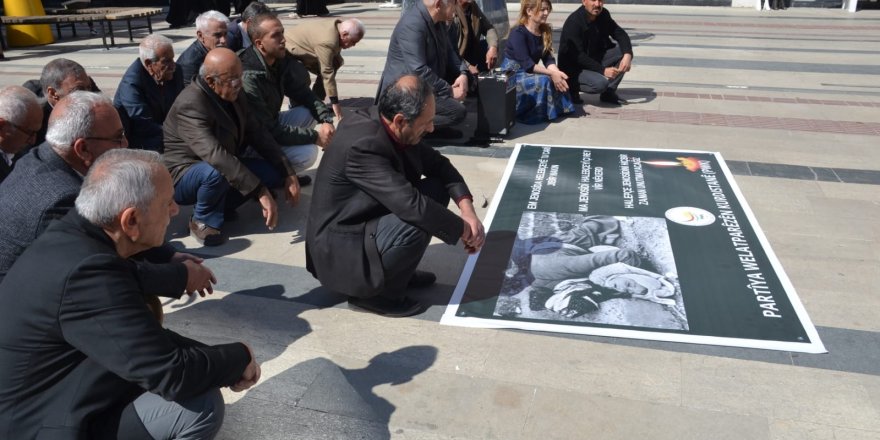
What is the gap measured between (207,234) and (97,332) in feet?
9.23

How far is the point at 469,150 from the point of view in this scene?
6.68m

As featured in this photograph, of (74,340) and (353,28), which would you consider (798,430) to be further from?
(353,28)

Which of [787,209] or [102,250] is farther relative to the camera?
[787,209]

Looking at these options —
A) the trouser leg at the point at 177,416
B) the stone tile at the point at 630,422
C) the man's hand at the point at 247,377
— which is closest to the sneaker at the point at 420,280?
the stone tile at the point at 630,422

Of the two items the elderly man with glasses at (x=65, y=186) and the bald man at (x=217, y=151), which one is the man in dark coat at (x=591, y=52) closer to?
the bald man at (x=217, y=151)

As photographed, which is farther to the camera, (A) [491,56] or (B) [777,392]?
(A) [491,56]

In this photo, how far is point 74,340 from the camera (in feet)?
6.61

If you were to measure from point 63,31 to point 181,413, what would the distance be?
708 inches

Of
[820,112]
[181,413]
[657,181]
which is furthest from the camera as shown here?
[820,112]

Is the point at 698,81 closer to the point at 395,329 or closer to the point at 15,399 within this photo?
the point at 395,329

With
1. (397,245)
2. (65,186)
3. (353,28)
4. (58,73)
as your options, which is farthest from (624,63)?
(65,186)

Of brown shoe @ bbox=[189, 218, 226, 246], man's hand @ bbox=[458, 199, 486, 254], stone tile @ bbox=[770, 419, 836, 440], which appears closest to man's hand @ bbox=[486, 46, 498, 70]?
brown shoe @ bbox=[189, 218, 226, 246]

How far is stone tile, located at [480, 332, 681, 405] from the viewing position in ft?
10.3

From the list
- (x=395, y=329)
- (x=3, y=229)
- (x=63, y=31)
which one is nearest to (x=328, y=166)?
(x=395, y=329)
